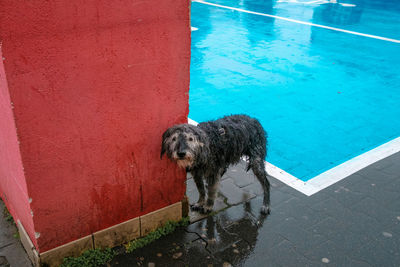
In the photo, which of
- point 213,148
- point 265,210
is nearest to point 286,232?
point 265,210

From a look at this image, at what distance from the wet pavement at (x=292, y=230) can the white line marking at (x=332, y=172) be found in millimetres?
116

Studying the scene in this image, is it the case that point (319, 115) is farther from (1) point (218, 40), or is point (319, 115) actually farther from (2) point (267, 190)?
(1) point (218, 40)

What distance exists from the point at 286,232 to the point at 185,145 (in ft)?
6.02

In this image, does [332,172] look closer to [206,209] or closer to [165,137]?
[206,209]

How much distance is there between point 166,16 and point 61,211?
2162mm

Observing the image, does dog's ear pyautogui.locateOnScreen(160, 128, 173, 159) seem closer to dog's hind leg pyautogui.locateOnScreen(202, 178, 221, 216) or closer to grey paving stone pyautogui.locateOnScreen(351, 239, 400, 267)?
dog's hind leg pyautogui.locateOnScreen(202, 178, 221, 216)

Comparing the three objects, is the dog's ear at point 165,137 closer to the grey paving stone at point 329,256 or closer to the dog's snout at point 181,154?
the dog's snout at point 181,154

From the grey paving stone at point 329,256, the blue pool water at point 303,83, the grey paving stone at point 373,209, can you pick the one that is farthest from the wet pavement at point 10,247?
the grey paving stone at point 373,209

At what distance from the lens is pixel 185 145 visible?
3.62m

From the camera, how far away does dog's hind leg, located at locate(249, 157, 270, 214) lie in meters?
4.64

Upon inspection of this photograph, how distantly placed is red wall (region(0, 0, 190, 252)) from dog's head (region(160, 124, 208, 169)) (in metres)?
0.20

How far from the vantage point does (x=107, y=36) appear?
3.14 m

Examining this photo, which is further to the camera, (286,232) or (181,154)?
(286,232)

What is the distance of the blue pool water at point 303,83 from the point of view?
6.83 metres
